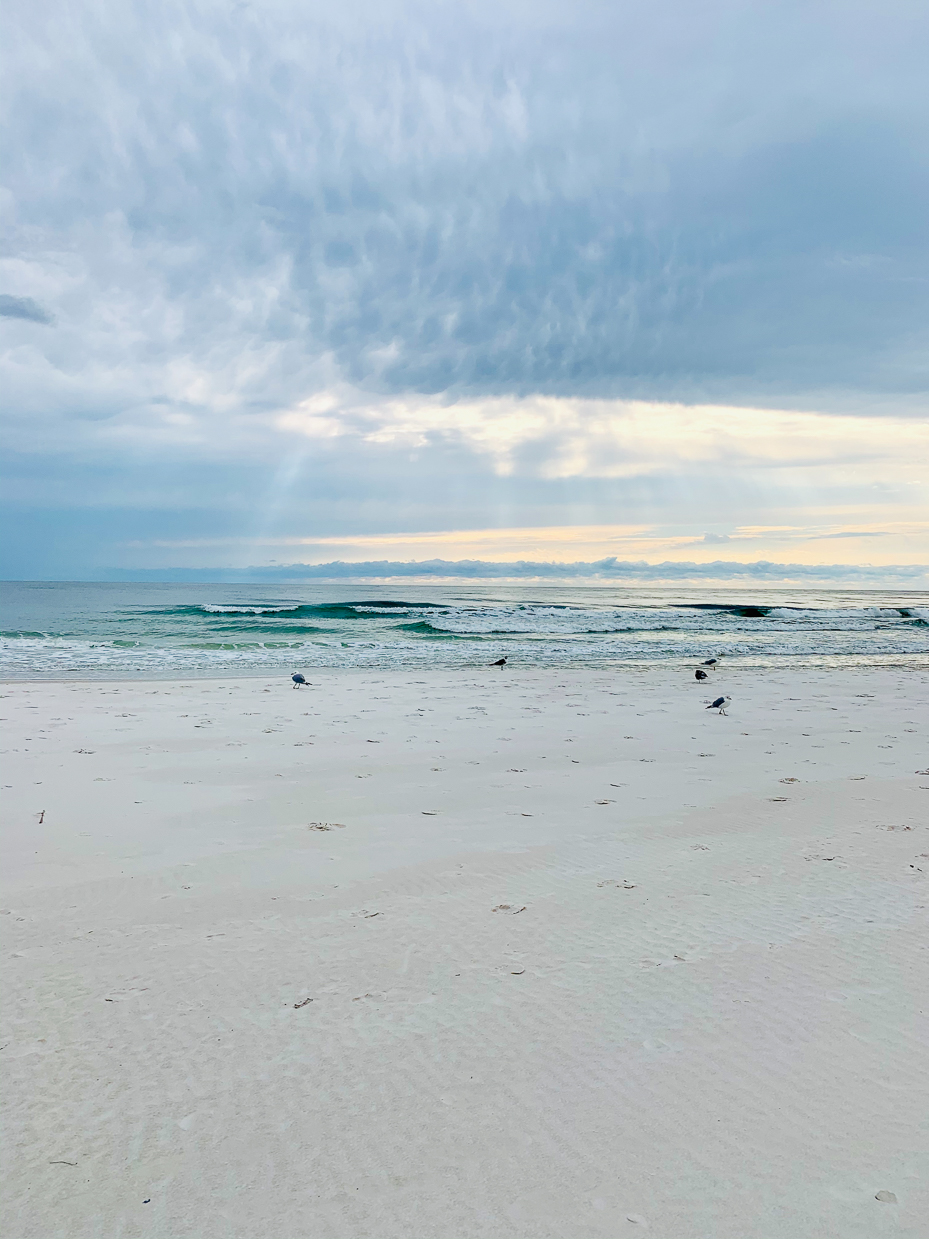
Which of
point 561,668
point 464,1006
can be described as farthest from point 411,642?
point 464,1006

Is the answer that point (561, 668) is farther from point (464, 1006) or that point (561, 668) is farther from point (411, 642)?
point (464, 1006)

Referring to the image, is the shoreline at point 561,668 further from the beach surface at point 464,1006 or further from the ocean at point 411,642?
the beach surface at point 464,1006

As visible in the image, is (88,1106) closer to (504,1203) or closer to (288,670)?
(504,1203)

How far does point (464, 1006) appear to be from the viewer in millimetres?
2986

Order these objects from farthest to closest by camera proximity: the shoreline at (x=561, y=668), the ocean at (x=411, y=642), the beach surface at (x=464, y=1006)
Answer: the ocean at (x=411, y=642), the shoreline at (x=561, y=668), the beach surface at (x=464, y=1006)

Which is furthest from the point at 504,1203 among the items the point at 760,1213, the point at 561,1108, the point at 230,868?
the point at 230,868

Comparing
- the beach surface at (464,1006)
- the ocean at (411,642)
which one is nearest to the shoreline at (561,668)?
the ocean at (411,642)

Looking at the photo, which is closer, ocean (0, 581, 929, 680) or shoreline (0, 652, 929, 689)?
shoreline (0, 652, 929, 689)

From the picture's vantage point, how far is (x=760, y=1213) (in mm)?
2010

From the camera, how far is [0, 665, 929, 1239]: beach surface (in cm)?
210

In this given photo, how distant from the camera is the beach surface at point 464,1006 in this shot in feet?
6.88

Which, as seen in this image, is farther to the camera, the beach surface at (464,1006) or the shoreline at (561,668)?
the shoreline at (561,668)

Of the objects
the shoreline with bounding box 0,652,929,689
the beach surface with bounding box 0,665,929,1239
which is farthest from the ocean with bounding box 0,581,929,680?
the beach surface with bounding box 0,665,929,1239

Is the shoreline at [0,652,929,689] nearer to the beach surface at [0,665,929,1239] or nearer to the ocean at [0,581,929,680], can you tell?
the ocean at [0,581,929,680]
